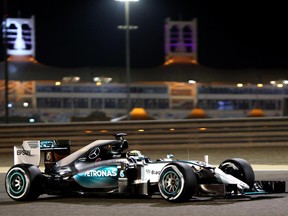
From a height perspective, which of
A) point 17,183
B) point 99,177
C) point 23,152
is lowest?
point 17,183

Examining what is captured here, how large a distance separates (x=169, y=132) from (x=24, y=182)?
11827 millimetres

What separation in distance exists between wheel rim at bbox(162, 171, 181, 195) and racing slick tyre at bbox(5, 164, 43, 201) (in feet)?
7.04

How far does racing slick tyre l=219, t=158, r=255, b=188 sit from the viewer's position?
12180mm

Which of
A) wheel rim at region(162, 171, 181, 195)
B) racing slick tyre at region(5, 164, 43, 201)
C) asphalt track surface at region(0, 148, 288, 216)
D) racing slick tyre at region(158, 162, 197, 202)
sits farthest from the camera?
racing slick tyre at region(5, 164, 43, 201)

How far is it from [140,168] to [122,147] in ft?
2.82

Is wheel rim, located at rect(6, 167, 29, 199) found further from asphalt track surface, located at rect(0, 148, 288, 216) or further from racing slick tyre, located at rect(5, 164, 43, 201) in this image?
asphalt track surface, located at rect(0, 148, 288, 216)

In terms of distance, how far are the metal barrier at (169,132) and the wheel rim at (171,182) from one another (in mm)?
12182

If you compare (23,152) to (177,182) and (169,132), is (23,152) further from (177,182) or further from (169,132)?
(169,132)

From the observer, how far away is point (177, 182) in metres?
11.2

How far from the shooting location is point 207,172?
37.6 feet

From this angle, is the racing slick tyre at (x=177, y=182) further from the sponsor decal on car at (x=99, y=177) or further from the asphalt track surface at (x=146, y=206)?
the sponsor decal on car at (x=99, y=177)

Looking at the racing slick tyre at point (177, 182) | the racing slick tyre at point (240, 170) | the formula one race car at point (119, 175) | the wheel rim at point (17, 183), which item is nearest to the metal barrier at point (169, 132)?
the formula one race car at point (119, 175)

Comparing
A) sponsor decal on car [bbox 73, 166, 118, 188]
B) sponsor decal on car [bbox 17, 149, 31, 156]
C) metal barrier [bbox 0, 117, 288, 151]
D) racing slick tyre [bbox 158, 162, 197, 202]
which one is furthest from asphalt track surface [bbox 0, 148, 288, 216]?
metal barrier [bbox 0, 117, 288, 151]

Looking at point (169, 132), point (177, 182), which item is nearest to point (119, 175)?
point (177, 182)
